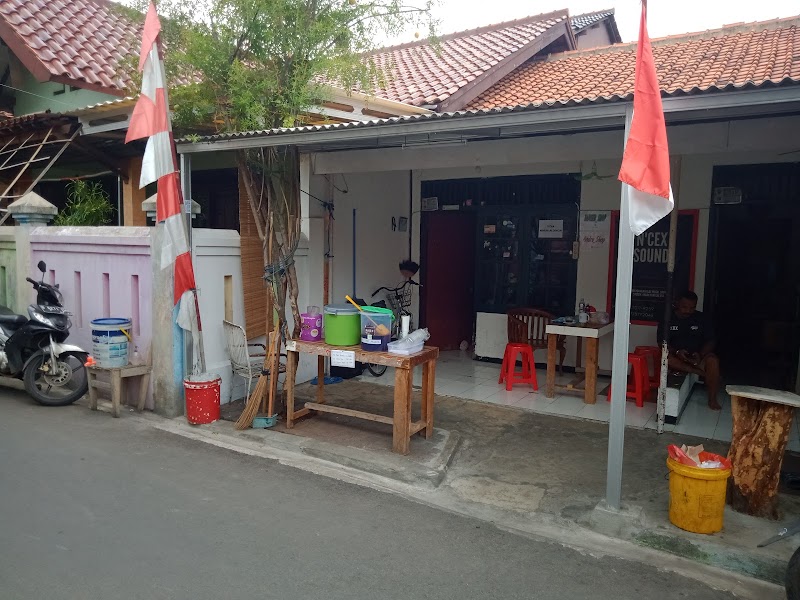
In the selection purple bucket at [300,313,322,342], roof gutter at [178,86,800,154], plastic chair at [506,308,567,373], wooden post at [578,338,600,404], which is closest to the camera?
roof gutter at [178,86,800,154]

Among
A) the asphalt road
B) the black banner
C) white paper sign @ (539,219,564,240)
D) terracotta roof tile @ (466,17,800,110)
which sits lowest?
the asphalt road

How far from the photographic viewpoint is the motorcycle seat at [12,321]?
280 inches

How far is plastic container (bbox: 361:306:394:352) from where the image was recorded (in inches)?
215

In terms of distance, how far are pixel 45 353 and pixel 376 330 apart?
3.98 meters

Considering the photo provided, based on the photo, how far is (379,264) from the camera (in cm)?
924

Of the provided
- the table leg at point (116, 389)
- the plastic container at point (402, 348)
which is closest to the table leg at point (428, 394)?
the plastic container at point (402, 348)

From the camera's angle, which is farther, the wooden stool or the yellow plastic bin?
the wooden stool

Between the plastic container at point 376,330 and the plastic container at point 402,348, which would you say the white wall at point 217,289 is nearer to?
the plastic container at point 376,330

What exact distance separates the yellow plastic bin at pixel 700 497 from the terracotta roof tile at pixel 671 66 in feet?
14.8

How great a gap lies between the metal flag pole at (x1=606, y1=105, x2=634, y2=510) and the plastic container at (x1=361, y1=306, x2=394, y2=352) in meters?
2.05

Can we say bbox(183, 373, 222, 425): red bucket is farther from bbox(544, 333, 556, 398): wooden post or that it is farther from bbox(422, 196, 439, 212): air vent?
bbox(422, 196, 439, 212): air vent

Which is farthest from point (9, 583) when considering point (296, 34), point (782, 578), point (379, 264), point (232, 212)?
point (232, 212)

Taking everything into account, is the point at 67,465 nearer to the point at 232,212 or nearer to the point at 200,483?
the point at 200,483

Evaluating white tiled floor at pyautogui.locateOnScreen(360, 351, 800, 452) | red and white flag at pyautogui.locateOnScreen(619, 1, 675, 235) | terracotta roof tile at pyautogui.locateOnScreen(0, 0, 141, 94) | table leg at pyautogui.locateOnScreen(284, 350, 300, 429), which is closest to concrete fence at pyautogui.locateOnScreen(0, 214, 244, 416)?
table leg at pyautogui.locateOnScreen(284, 350, 300, 429)
